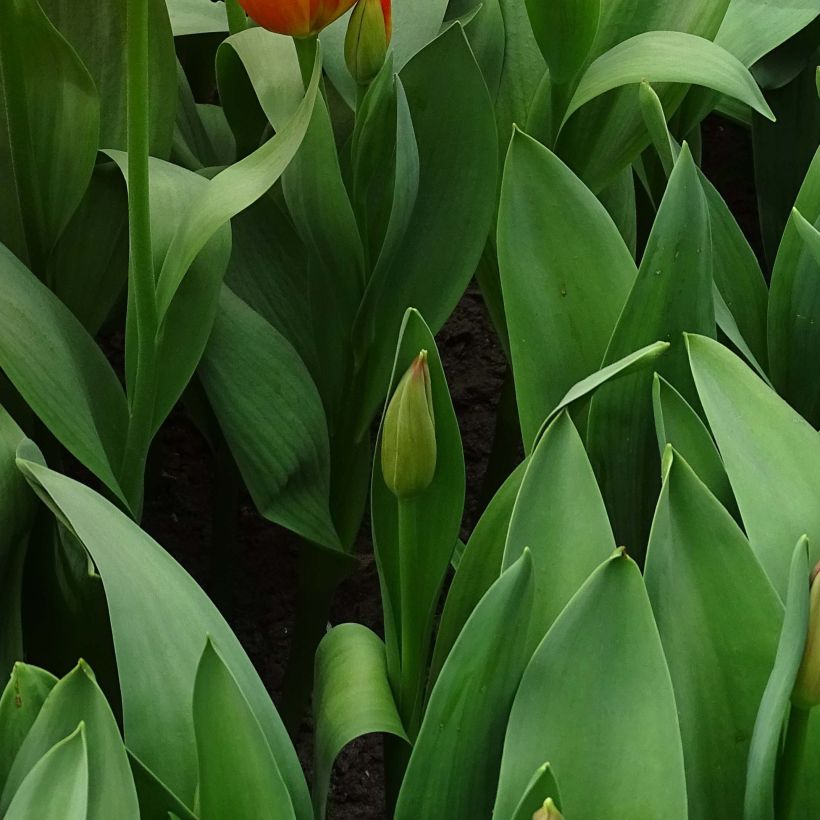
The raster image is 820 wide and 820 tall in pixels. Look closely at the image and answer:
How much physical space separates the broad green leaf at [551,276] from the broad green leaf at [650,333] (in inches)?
1.5

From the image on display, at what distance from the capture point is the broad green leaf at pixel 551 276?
0.65 metres

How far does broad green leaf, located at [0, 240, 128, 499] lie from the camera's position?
26.3 inches

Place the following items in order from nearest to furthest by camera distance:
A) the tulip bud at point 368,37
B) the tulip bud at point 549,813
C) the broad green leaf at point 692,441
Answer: the tulip bud at point 549,813 < the broad green leaf at point 692,441 < the tulip bud at point 368,37

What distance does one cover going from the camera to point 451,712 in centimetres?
49

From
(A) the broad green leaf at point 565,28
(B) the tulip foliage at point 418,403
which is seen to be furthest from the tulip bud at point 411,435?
(A) the broad green leaf at point 565,28

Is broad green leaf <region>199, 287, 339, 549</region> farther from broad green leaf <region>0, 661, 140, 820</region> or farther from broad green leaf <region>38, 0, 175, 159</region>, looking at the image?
broad green leaf <region>0, 661, 140, 820</region>

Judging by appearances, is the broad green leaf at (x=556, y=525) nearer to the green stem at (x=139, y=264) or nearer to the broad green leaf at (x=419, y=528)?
the broad green leaf at (x=419, y=528)

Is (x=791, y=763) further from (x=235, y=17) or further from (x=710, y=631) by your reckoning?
(x=235, y=17)

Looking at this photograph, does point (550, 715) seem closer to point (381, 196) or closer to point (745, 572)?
point (745, 572)

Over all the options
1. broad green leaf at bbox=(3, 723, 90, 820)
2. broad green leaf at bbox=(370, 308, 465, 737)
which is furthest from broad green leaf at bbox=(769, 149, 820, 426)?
broad green leaf at bbox=(3, 723, 90, 820)

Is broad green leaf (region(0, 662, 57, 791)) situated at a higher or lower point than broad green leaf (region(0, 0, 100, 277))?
lower

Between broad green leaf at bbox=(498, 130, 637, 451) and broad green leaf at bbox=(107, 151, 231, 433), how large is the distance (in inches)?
6.9

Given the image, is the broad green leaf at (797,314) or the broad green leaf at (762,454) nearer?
the broad green leaf at (762,454)

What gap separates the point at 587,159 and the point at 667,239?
287 mm
